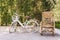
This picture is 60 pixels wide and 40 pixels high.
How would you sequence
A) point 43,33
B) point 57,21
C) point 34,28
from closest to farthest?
point 43,33 < point 34,28 < point 57,21

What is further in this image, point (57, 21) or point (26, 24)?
point (57, 21)

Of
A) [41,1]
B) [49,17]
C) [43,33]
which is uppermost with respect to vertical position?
[41,1]

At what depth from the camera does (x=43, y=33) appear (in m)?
8.48

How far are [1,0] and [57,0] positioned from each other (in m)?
3.23

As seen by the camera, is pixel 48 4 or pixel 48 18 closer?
pixel 48 18

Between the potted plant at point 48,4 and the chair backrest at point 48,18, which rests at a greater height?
the potted plant at point 48,4

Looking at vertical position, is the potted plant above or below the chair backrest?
above

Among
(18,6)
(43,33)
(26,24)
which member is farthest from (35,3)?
(43,33)

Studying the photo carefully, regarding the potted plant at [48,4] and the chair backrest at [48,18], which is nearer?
the chair backrest at [48,18]

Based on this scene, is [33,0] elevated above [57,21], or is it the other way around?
[33,0]

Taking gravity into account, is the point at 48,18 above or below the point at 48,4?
below

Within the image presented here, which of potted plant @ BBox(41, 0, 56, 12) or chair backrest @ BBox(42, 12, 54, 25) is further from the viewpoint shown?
potted plant @ BBox(41, 0, 56, 12)

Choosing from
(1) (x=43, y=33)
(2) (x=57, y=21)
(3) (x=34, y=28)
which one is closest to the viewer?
(1) (x=43, y=33)

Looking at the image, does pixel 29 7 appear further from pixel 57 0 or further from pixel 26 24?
pixel 26 24
